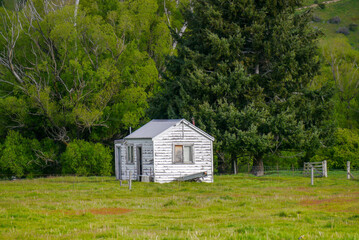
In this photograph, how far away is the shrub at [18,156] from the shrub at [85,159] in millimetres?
3583

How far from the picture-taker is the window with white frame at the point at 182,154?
3916cm

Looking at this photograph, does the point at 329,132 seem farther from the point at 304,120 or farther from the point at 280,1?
the point at 280,1

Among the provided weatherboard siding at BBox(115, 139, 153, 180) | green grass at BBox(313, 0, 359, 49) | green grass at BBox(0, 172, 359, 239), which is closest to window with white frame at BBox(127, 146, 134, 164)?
weatherboard siding at BBox(115, 139, 153, 180)

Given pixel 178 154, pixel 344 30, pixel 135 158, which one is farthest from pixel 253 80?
pixel 344 30

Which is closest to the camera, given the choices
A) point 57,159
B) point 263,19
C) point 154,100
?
point 263,19

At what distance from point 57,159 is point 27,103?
6894 millimetres

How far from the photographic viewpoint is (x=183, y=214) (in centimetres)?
2103

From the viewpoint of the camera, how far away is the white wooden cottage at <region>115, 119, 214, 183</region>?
3859cm

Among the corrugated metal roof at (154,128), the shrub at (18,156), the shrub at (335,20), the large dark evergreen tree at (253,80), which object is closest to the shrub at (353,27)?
the shrub at (335,20)

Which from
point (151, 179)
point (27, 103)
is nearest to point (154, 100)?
point (27, 103)

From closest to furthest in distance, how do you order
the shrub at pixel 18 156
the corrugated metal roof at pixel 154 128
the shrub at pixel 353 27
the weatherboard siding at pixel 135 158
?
the weatherboard siding at pixel 135 158 < the corrugated metal roof at pixel 154 128 < the shrub at pixel 18 156 < the shrub at pixel 353 27

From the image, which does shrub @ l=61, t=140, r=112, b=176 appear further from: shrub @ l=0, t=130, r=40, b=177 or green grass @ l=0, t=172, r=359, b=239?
green grass @ l=0, t=172, r=359, b=239

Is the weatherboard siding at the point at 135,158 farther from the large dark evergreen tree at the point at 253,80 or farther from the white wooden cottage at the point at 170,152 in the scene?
the large dark evergreen tree at the point at 253,80

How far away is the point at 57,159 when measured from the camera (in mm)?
58875
